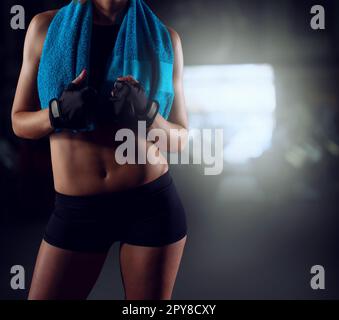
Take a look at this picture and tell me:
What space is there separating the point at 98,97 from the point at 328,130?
15.3 feet

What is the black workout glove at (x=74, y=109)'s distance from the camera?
0.85 meters

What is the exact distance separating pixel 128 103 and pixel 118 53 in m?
0.16

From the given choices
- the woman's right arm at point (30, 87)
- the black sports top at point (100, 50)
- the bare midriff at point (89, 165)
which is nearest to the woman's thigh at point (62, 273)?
the bare midriff at point (89, 165)

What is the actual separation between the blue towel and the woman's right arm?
2 cm

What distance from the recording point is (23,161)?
3.48 metres

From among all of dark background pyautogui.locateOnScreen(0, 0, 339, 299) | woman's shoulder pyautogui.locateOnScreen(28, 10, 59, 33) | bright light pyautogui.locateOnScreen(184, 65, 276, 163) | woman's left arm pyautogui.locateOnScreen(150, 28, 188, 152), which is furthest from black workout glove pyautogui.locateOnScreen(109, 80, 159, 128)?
bright light pyautogui.locateOnScreen(184, 65, 276, 163)

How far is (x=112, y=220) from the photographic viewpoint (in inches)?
36.4

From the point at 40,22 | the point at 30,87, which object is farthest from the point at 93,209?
the point at 40,22

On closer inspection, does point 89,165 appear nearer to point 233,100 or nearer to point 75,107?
point 75,107

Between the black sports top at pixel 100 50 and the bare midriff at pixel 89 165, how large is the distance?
0.13 m

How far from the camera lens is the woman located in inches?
36.2
